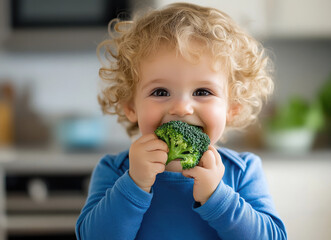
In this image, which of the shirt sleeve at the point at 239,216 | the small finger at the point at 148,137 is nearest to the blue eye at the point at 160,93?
the small finger at the point at 148,137

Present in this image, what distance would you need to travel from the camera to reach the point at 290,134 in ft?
8.87

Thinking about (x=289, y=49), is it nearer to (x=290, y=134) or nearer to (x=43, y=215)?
(x=290, y=134)

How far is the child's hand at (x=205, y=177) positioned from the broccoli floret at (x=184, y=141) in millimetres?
14

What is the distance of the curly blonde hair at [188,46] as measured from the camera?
101 centimetres

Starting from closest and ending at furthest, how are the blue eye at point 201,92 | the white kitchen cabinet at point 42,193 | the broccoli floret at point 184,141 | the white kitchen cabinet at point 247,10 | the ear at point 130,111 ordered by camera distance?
the broccoli floret at point 184,141 → the blue eye at point 201,92 → the ear at point 130,111 → the white kitchen cabinet at point 42,193 → the white kitchen cabinet at point 247,10

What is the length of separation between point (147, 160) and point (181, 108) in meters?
0.13

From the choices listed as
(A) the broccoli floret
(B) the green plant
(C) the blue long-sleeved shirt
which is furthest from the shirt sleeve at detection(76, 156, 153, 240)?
(B) the green plant

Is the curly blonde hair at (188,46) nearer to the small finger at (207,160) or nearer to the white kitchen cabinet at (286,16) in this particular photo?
the small finger at (207,160)

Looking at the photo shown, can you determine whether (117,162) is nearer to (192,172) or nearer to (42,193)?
(192,172)

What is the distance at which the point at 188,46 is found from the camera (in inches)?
38.5

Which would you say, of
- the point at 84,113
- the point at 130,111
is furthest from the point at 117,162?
the point at 84,113

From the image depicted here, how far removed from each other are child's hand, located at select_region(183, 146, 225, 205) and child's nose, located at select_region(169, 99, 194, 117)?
0.09 meters

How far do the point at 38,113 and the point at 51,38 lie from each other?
0.72 m

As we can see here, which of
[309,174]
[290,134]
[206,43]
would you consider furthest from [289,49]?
[206,43]
